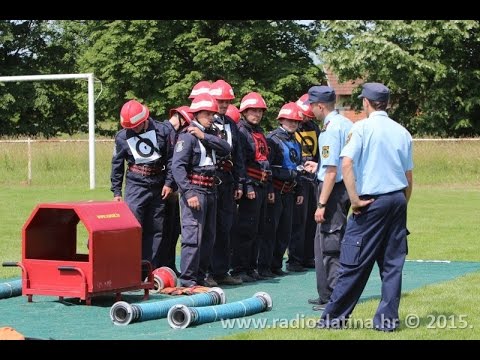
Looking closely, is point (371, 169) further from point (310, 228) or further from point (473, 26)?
point (473, 26)

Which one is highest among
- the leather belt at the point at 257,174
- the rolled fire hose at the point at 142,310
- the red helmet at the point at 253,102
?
the red helmet at the point at 253,102

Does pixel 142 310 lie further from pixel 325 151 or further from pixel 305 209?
pixel 305 209

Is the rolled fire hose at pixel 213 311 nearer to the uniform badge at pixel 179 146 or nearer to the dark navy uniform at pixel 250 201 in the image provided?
the uniform badge at pixel 179 146

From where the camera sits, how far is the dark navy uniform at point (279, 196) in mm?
12953

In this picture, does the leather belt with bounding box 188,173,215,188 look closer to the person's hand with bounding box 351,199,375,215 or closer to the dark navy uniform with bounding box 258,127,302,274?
the dark navy uniform with bounding box 258,127,302,274

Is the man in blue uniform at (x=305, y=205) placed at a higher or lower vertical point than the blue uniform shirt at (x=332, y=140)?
lower

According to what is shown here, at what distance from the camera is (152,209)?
1203cm

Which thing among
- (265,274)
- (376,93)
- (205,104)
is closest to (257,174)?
(265,274)

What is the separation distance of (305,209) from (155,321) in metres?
4.78

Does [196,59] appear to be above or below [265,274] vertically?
above

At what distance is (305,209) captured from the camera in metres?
13.8


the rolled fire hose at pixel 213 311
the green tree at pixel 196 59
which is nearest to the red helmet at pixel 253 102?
the rolled fire hose at pixel 213 311

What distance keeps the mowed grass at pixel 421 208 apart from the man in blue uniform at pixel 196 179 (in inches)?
79.1
